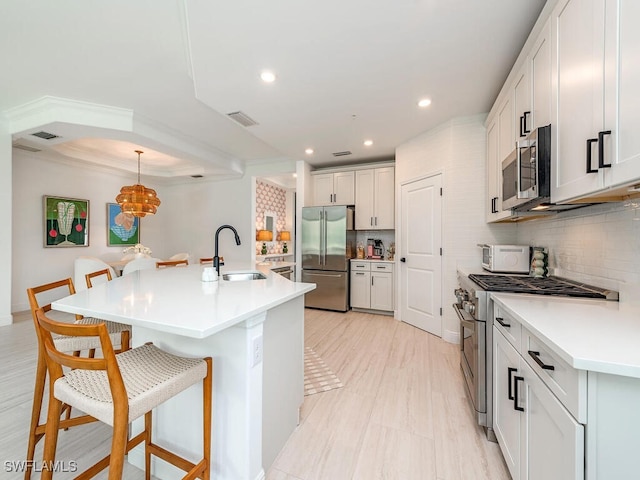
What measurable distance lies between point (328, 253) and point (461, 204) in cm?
220

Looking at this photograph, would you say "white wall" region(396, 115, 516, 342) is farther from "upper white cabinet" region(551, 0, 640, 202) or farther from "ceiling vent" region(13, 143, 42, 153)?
"ceiling vent" region(13, 143, 42, 153)

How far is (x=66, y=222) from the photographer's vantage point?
4.82m

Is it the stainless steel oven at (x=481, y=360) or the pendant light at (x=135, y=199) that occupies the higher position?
the pendant light at (x=135, y=199)

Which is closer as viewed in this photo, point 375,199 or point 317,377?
point 317,377

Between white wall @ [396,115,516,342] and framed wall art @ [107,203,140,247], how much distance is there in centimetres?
591

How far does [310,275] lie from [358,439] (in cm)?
317

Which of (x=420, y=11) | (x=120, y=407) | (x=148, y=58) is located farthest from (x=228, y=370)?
(x=148, y=58)

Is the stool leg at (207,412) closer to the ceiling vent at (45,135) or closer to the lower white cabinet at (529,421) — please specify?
the lower white cabinet at (529,421)

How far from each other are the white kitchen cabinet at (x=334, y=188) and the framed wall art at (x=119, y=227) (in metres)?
3.92

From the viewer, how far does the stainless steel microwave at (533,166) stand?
143 cm

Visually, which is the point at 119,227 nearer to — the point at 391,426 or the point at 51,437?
the point at 51,437

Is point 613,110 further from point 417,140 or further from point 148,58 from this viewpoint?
point 148,58

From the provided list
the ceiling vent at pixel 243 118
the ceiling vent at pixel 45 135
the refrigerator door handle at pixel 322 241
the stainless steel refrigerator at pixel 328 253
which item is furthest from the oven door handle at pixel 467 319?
the ceiling vent at pixel 45 135

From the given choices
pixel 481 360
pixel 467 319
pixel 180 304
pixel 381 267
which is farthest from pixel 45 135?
pixel 481 360
